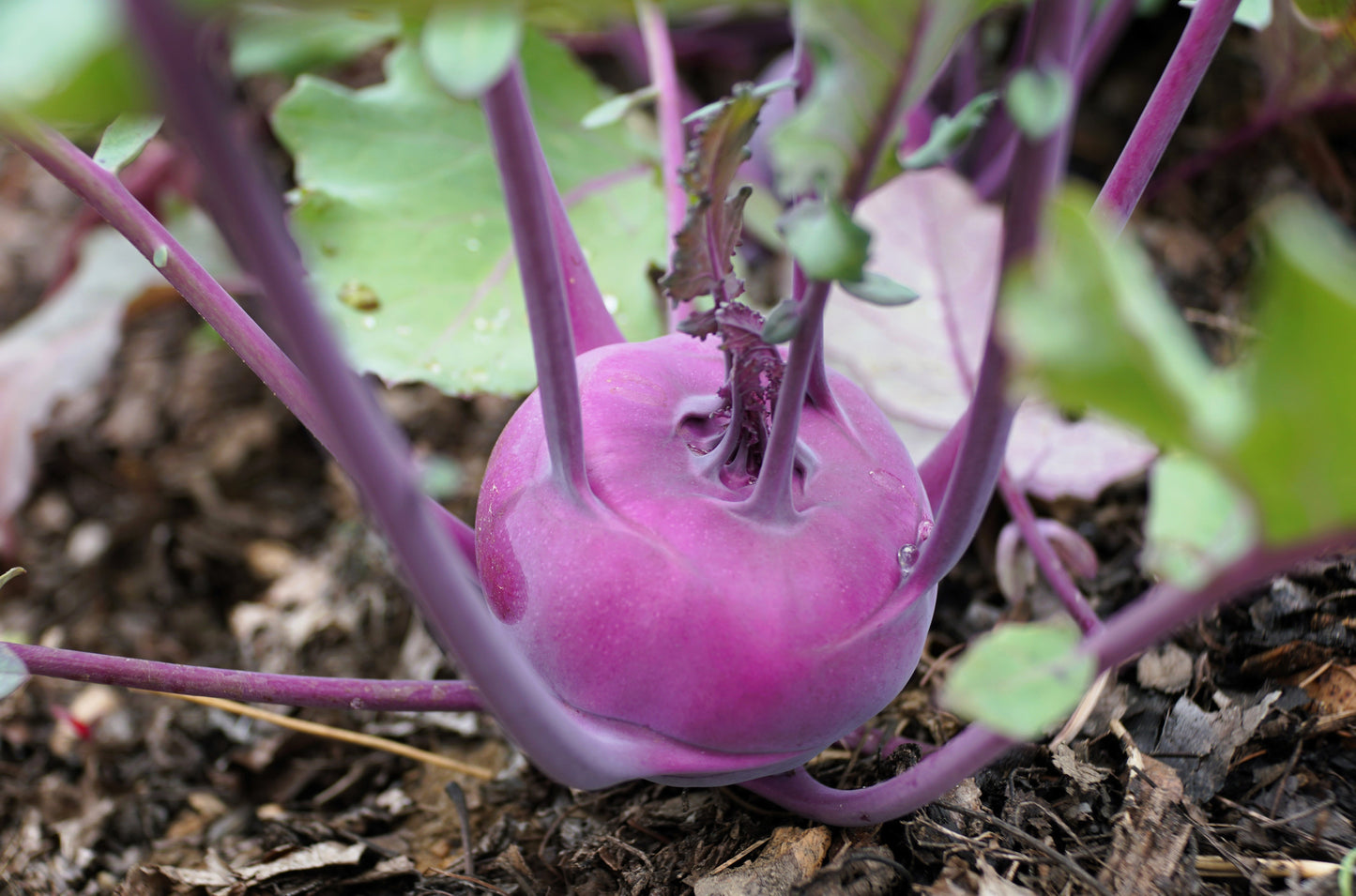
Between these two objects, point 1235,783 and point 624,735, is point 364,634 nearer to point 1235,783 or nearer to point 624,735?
point 624,735

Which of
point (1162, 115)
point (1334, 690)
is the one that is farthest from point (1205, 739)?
point (1162, 115)

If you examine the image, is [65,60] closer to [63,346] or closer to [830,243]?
[830,243]

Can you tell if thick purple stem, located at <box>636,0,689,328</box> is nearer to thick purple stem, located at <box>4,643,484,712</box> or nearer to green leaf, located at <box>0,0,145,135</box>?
thick purple stem, located at <box>4,643,484,712</box>

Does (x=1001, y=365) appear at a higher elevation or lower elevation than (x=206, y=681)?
higher

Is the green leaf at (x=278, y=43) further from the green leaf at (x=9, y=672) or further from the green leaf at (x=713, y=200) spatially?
the green leaf at (x=9, y=672)

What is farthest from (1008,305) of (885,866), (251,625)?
(251,625)

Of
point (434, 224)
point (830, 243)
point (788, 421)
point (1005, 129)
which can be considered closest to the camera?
point (830, 243)

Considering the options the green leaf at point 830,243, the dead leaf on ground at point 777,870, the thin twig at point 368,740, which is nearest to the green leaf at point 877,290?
the green leaf at point 830,243

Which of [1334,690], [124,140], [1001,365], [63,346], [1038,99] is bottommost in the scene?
[63,346]

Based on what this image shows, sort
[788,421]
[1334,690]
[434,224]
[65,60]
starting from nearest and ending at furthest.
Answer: [65,60] < [788,421] < [1334,690] < [434,224]
